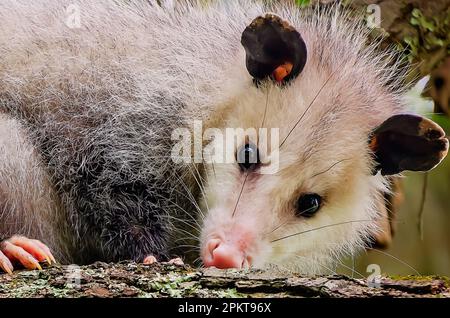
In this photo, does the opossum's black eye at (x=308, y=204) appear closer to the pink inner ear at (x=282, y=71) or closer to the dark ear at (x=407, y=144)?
the dark ear at (x=407, y=144)

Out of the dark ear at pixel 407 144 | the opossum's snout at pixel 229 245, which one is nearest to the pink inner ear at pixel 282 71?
the dark ear at pixel 407 144

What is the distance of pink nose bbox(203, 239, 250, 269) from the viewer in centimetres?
204

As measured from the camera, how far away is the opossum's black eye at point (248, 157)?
7.60 feet

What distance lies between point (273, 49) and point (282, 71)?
0.35 ft

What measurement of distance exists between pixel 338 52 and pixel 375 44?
22cm

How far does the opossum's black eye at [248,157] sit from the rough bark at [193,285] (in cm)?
46

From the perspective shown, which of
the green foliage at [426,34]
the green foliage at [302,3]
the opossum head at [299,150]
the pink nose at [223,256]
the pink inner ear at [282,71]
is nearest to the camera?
the pink nose at [223,256]

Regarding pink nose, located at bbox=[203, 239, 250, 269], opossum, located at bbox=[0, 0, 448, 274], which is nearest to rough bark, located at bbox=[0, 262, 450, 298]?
pink nose, located at bbox=[203, 239, 250, 269]

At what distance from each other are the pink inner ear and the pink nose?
0.65 m

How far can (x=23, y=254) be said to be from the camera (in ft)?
6.95

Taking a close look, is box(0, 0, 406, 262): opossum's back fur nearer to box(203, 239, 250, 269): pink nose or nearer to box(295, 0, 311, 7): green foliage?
box(295, 0, 311, 7): green foliage

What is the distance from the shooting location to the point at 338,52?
8.77 ft
